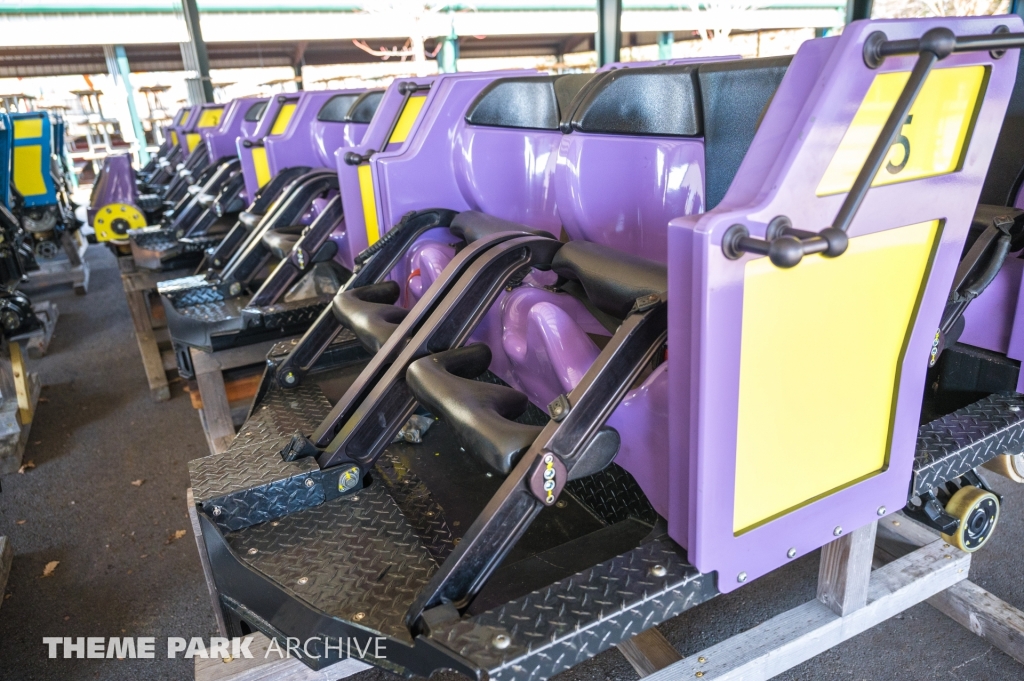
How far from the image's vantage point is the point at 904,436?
50.3 inches

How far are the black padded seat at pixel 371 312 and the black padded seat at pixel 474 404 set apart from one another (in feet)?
0.83

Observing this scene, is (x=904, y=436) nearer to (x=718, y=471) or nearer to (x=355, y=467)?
(x=718, y=471)

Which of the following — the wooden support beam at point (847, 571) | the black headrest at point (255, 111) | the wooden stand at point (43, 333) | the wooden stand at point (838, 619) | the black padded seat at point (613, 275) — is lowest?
the wooden stand at point (43, 333)

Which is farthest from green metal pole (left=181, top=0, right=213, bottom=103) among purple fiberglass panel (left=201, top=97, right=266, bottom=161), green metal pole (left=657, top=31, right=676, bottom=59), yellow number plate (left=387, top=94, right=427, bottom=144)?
green metal pole (left=657, top=31, right=676, bottom=59)

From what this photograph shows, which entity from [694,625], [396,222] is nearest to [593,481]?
[694,625]

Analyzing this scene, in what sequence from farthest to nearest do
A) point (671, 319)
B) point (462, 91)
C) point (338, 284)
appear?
1. point (338, 284)
2. point (462, 91)
3. point (671, 319)

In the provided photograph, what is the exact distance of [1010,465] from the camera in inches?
68.1

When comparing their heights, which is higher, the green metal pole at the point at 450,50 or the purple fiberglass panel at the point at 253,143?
the green metal pole at the point at 450,50

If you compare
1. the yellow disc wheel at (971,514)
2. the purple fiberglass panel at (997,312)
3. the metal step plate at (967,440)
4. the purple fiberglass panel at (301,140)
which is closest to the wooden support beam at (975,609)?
the yellow disc wheel at (971,514)

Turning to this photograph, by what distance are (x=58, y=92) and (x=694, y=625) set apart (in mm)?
16530

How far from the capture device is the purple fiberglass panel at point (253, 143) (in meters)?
3.93

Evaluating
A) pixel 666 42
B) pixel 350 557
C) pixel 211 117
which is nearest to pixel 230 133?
pixel 211 117

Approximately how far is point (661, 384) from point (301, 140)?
307cm

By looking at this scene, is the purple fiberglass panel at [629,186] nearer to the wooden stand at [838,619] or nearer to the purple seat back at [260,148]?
the wooden stand at [838,619]
